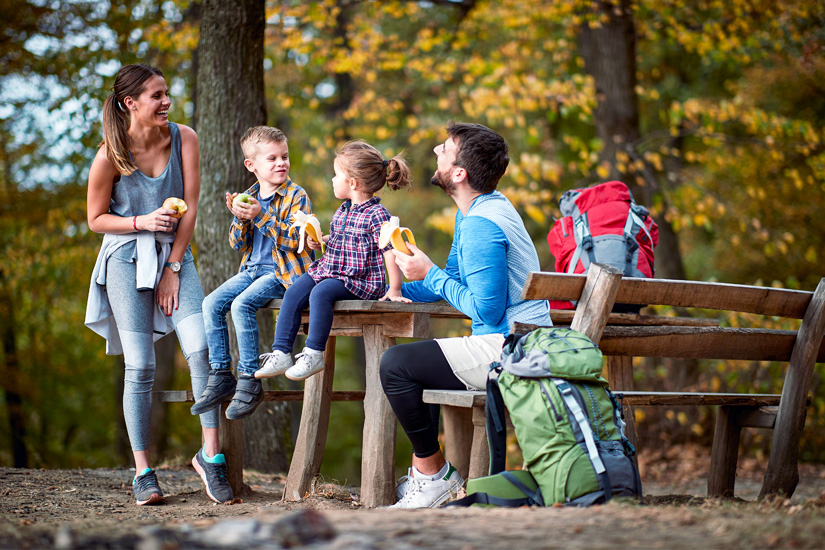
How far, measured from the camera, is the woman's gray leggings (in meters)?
4.29

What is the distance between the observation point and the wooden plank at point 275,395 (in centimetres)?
465

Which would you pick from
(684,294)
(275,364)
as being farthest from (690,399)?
(275,364)

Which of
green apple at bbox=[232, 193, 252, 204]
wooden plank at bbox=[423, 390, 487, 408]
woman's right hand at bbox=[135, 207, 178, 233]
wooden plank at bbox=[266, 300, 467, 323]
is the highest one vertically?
green apple at bbox=[232, 193, 252, 204]

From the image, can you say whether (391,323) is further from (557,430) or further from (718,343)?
(718,343)

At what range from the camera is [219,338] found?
169 inches

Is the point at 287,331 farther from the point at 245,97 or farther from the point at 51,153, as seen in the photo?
the point at 51,153

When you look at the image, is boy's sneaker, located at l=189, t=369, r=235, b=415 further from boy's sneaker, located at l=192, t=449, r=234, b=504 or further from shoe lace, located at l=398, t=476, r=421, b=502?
shoe lace, located at l=398, t=476, r=421, b=502

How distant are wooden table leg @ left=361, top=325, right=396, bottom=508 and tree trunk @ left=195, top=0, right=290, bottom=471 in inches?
80.8

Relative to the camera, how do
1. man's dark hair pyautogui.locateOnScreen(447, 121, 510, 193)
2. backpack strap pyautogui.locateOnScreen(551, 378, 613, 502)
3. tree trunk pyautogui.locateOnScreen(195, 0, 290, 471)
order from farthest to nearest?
tree trunk pyautogui.locateOnScreen(195, 0, 290, 471), man's dark hair pyautogui.locateOnScreen(447, 121, 510, 193), backpack strap pyautogui.locateOnScreen(551, 378, 613, 502)

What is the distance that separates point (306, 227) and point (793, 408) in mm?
2683

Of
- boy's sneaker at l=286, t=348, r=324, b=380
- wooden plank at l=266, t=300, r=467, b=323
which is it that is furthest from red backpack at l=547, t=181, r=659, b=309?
boy's sneaker at l=286, t=348, r=324, b=380

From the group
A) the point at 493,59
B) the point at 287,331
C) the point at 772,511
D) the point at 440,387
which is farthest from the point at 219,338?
the point at 493,59

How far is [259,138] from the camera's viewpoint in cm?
452

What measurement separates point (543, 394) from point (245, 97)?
3864mm
